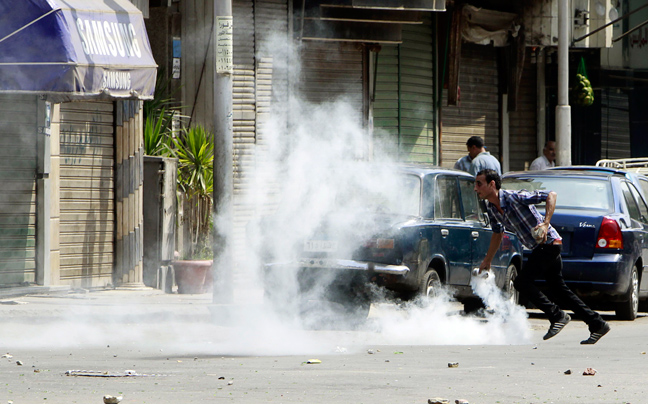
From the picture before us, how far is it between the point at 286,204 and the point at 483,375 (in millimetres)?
3885

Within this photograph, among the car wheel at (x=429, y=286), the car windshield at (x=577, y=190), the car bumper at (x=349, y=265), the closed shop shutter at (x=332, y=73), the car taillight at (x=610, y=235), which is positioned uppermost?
the closed shop shutter at (x=332, y=73)

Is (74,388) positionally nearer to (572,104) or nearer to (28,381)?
(28,381)

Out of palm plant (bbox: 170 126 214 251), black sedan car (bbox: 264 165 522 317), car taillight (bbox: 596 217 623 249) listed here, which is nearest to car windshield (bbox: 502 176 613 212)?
car taillight (bbox: 596 217 623 249)

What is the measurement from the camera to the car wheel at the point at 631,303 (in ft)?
38.0

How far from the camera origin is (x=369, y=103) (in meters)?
17.1

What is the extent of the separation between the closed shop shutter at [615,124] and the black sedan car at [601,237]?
11.9 meters

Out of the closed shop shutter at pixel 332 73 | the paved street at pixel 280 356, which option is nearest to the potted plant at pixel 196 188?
the paved street at pixel 280 356

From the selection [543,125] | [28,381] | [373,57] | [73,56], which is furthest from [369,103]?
[28,381]

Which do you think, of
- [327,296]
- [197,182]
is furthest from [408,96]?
[327,296]

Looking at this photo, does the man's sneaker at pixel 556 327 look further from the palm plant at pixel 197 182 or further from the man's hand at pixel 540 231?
the palm plant at pixel 197 182

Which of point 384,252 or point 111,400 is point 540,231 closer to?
point 384,252

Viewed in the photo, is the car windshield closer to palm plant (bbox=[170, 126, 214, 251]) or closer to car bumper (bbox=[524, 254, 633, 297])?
car bumper (bbox=[524, 254, 633, 297])

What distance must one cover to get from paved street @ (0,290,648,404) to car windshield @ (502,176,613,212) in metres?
1.25

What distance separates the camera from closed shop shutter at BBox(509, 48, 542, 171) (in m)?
21.4
